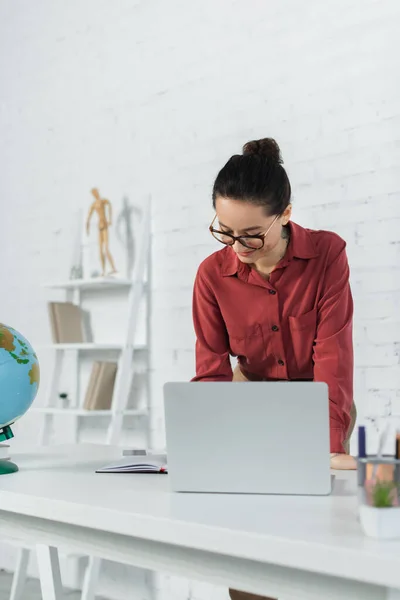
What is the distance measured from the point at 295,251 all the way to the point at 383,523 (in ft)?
3.95

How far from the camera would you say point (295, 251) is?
2244 mm

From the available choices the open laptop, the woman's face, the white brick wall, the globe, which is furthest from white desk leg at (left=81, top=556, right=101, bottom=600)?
the open laptop

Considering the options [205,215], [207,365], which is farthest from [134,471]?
[205,215]

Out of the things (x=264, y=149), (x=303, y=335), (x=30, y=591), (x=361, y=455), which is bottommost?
(x=30, y=591)

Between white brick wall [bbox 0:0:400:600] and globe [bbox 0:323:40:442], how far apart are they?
4.94ft

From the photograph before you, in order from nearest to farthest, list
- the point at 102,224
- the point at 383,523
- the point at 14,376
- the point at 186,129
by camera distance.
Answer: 1. the point at 383,523
2. the point at 14,376
3. the point at 186,129
4. the point at 102,224

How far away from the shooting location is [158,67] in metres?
3.90

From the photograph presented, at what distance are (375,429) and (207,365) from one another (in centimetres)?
105

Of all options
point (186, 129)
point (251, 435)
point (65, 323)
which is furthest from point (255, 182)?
point (65, 323)

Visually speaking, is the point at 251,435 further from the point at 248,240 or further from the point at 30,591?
the point at 30,591

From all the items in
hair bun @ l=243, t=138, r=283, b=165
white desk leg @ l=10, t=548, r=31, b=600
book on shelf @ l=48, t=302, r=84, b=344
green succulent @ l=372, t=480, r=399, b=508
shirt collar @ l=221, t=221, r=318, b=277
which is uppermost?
hair bun @ l=243, t=138, r=283, b=165

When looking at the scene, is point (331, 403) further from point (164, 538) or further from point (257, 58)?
point (257, 58)

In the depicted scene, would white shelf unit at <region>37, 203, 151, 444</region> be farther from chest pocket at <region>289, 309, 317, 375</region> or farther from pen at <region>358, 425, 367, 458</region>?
pen at <region>358, 425, 367, 458</region>

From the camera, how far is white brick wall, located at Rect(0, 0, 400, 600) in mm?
3090
